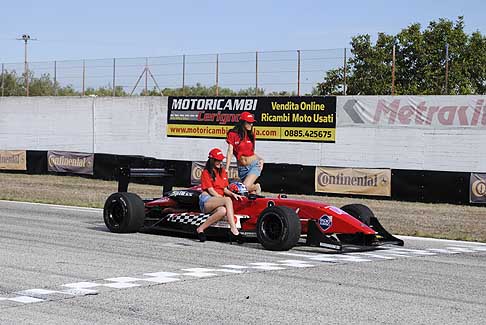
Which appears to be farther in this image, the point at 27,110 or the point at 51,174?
the point at 27,110

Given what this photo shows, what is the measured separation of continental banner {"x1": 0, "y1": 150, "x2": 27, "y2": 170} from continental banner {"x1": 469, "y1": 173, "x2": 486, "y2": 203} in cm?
1711

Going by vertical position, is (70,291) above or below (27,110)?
below

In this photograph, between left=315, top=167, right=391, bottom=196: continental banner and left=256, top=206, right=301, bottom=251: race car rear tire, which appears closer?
left=256, top=206, right=301, bottom=251: race car rear tire

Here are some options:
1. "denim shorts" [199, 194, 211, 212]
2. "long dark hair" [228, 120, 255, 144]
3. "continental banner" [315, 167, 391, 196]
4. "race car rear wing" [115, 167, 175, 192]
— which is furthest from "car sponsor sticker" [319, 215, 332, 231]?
"continental banner" [315, 167, 391, 196]

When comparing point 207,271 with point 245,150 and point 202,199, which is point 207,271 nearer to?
point 202,199

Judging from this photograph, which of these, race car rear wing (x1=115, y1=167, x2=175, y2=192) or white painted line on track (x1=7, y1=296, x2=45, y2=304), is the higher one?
race car rear wing (x1=115, y1=167, x2=175, y2=192)

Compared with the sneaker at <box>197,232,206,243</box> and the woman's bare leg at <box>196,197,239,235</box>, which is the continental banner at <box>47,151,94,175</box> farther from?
the woman's bare leg at <box>196,197,239,235</box>

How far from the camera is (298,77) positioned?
31.6 metres

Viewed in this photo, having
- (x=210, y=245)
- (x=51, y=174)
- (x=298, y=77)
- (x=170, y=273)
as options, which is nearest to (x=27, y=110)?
(x=51, y=174)

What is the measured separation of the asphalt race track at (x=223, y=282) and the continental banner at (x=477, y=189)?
8.71 m

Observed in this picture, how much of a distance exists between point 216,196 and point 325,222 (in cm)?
167

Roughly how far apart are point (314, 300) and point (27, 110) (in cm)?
3183

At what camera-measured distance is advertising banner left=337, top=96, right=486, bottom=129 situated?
25.9 m

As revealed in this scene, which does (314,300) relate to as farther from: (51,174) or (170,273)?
(51,174)
